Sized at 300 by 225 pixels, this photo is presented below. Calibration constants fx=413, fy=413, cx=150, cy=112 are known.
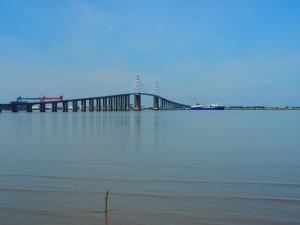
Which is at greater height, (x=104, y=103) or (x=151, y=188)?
(x=104, y=103)

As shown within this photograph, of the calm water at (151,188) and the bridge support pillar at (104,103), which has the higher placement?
the bridge support pillar at (104,103)

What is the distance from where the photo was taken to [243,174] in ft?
54.4

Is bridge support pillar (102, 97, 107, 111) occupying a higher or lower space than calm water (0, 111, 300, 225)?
higher

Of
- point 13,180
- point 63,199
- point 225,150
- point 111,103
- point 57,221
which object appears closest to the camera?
point 57,221

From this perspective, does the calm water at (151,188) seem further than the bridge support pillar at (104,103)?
No

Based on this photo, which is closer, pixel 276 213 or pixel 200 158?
pixel 276 213

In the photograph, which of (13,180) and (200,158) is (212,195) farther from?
(200,158)

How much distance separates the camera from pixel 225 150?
85.1ft

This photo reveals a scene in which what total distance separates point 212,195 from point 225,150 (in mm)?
13675

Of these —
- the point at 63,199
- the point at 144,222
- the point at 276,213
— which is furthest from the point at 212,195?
the point at 63,199

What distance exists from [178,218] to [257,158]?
13089 millimetres

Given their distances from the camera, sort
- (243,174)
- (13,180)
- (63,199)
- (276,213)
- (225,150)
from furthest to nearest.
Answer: (225,150) < (243,174) < (13,180) < (63,199) < (276,213)

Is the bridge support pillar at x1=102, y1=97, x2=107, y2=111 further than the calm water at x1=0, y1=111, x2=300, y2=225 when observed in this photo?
Yes

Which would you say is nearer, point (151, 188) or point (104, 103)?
point (151, 188)
